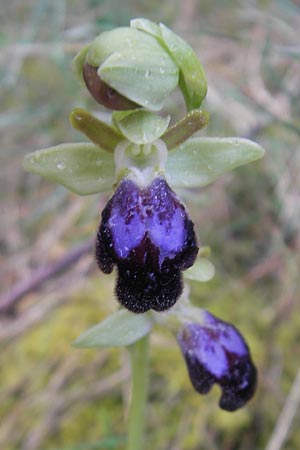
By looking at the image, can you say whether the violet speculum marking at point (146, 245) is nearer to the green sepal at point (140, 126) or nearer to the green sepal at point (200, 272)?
the green sepal at point (140, 126)

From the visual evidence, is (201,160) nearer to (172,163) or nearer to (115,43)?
(172,163)

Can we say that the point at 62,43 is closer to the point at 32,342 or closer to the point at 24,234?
the point at 24,234

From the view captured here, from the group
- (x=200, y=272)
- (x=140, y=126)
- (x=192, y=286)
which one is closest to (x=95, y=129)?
(x=140, y=126)

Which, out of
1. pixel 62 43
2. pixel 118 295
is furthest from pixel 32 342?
pixel 118 295

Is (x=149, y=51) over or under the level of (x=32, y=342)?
over

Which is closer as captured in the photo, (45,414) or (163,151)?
(163,151)

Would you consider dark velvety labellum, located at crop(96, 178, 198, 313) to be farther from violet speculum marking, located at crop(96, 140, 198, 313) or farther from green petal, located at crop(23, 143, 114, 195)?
green petal, located at crop(23, 143, 114, 195)

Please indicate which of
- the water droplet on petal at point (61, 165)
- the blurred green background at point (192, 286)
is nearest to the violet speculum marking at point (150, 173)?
the water droplet on petal at point (61, 165)
